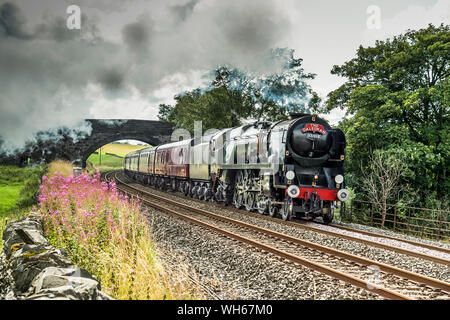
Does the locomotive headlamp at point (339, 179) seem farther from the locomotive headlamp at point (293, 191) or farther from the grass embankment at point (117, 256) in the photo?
the grass embankment at point (117, 256)

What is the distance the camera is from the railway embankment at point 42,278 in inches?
131

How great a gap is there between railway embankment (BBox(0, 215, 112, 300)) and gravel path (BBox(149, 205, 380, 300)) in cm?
213

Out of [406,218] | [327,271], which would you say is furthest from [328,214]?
[406,218]

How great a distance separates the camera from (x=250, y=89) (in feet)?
96.7

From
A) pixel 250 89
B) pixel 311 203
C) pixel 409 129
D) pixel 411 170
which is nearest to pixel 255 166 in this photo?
pixel 311 203

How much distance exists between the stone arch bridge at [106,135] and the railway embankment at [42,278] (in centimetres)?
3717

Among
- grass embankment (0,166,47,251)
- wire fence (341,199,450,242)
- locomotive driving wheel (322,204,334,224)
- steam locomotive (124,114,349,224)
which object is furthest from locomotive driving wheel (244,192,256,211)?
grass embankment (0,166,47,251)

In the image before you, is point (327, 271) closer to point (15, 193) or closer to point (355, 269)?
point (355, 269)

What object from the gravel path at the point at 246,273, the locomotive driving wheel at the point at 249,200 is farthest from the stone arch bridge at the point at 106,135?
the gravel path at the point at 246,273

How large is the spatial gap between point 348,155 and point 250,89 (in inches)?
482

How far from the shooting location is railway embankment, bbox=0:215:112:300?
10.9 feet

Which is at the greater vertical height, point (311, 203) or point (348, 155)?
point (348, 155)

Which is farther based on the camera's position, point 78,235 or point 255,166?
point 255,166
